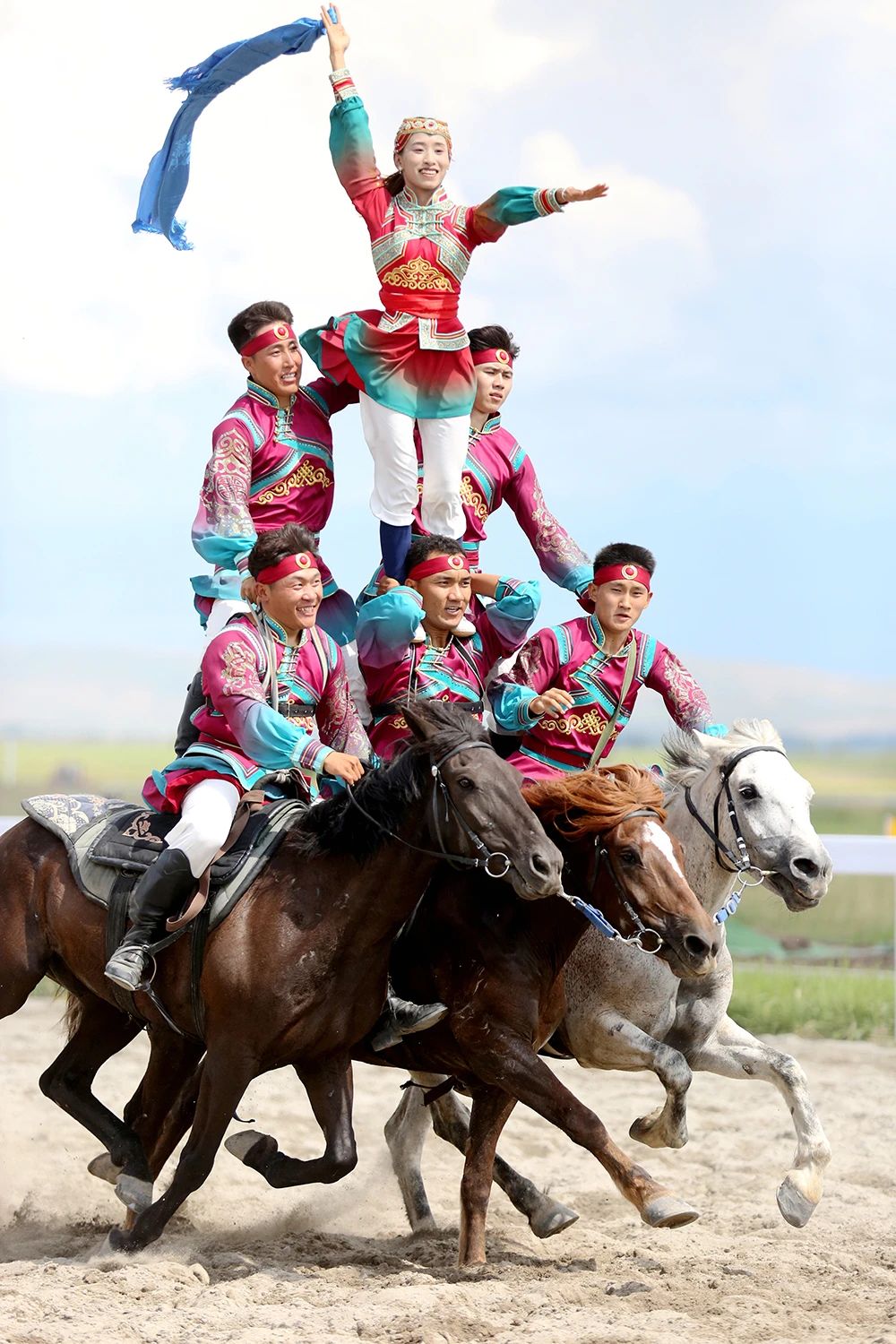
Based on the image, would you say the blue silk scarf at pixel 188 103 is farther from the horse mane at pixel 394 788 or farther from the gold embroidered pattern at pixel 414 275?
the horse mane at pixel 394 788

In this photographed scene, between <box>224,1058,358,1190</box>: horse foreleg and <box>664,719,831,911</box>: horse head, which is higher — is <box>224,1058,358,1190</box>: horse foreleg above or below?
below

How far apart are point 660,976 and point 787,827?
680mm

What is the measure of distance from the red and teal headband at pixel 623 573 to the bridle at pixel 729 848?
2.80 ft

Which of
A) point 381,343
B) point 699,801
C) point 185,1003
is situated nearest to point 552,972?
point 699,801

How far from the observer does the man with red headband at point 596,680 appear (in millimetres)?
6105

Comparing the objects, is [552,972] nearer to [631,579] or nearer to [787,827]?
[787,827]

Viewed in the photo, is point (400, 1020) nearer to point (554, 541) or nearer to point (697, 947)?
point (697, 947)

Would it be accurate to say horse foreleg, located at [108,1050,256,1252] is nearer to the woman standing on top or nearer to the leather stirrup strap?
the leather stirrup strap

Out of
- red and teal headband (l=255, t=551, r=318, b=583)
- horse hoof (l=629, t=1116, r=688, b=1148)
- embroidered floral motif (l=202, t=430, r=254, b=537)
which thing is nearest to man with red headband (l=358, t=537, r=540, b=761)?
red and teal headband (l=255, t=551, r=318, b=583)

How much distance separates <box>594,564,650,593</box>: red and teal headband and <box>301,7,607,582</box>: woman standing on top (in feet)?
1.91

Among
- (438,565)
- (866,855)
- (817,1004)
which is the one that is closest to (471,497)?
(438,565)

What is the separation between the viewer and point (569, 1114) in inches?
199

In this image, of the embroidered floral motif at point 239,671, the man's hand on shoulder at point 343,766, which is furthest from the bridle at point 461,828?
the embroidered floral motif at point 239,671

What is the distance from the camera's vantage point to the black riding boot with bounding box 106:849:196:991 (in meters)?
5.19
